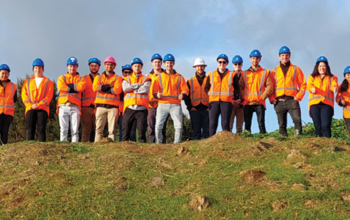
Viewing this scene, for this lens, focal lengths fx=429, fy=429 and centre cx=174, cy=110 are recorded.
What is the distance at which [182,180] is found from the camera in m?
6.98

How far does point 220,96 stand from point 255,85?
1.24 m

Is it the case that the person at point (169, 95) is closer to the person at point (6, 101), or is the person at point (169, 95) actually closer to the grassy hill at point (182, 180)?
the grassy hill at point (182, 180)

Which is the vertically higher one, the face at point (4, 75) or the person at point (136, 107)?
the face at point (4, 75)

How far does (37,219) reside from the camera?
6.05m

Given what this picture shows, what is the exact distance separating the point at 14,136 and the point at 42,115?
559 inches

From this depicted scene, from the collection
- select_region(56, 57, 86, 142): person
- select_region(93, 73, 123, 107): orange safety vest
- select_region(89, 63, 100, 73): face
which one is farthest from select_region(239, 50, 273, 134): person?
select_region(56, 57, 86, 142): person

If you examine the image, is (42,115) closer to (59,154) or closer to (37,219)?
(59,154)

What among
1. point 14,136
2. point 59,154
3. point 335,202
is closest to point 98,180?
point 59,154

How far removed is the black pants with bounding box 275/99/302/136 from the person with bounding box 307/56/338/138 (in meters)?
0.43

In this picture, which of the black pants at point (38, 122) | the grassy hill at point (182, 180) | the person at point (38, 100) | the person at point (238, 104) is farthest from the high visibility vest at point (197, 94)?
the black pants at point (38, 122)

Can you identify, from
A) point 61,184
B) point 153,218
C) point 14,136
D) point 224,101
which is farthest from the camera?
point 14,136

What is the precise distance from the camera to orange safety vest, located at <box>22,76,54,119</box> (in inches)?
420

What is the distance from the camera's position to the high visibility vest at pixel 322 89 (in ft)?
34.8

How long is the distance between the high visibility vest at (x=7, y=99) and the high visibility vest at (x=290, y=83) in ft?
22.8
